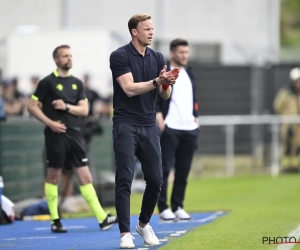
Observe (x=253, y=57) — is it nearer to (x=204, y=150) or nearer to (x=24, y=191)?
(x=204, y=150)

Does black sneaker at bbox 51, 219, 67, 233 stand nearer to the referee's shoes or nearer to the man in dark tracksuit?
the referee's shoes

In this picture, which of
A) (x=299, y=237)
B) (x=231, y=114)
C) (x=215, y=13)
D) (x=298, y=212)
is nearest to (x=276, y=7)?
(x=215, y=13)

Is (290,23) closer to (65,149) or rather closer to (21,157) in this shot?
(21,157)

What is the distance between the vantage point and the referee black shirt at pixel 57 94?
42.5 ft

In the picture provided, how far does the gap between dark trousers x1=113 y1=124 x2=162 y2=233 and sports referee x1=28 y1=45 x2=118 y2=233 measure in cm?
253

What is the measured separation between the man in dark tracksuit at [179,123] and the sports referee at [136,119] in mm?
3050

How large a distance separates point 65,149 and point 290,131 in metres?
14.4

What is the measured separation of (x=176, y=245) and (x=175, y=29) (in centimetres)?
2244

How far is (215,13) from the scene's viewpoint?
32.6 meters

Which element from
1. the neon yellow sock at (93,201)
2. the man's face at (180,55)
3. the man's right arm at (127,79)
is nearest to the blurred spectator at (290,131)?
the man's face at (180,55)

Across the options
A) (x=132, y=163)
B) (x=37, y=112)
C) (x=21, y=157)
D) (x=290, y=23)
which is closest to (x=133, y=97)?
(x=132, y=163)

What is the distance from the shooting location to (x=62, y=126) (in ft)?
42.3

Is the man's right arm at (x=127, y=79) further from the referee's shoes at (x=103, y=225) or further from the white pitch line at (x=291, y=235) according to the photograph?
the referee's shoes at (x=103, y=225)

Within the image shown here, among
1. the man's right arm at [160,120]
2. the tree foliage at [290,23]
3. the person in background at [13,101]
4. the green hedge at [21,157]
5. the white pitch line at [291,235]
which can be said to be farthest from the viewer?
the tree foliage at [290,23]
